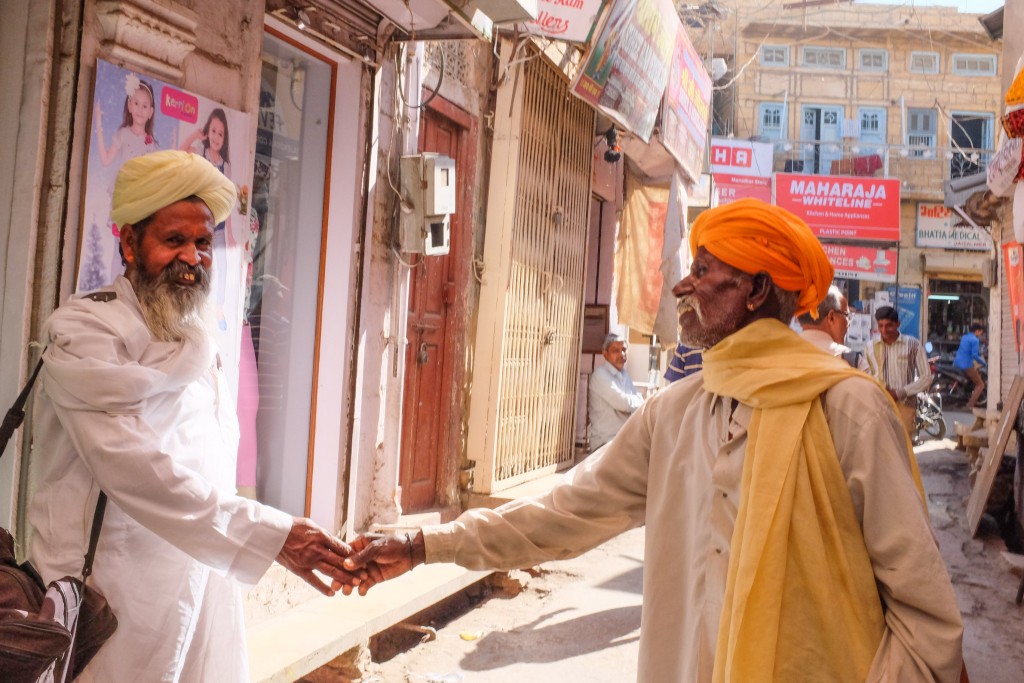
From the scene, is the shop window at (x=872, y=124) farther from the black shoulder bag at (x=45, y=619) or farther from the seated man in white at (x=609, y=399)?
the black shoulder bag at (x=45, y=619)

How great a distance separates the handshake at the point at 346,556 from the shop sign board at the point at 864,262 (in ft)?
79.8

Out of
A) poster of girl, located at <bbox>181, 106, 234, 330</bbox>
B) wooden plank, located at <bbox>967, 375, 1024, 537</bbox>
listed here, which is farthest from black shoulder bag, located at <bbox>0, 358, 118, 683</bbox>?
wooden plank, located at <bbox>967, 375, 1024, 537</bbox>

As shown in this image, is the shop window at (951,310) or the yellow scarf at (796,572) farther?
the shop window at (951,310)

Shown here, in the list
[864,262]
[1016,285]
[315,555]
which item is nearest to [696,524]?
[315,555]

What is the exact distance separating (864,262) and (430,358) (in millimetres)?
21506

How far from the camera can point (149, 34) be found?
358 cm

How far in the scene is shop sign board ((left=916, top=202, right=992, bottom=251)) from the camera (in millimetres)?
27188

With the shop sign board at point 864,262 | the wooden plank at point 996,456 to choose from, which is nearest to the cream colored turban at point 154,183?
the wooden plank at point 996,456

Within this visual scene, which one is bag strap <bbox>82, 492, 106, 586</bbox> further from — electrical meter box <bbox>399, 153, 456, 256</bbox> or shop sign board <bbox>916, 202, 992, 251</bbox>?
shop sign board <bbox>916, 202, 992, 251</bbox>

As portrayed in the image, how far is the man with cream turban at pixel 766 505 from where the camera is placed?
187 cm

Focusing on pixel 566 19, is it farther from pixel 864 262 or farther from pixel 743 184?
pixel 864 262

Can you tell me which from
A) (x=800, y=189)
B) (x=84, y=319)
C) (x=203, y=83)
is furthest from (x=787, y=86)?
(x=84, y=319)

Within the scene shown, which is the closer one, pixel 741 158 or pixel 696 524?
pixel 696 524

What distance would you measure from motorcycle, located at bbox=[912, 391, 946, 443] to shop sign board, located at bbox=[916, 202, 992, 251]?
38.9 ft
